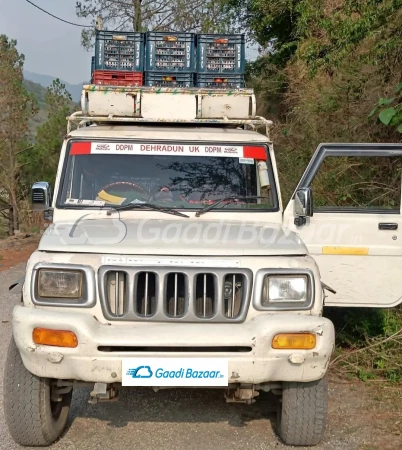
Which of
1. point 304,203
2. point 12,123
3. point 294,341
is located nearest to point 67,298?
point 294,341

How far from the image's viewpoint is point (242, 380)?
321 cm

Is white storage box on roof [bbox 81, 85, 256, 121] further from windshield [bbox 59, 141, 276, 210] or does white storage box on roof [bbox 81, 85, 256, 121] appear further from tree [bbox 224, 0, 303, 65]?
tree [bbox 224, 0, 303, 65]

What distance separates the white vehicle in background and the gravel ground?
247mm

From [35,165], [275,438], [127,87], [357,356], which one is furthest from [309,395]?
[35,165]

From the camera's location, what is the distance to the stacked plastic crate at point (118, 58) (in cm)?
745

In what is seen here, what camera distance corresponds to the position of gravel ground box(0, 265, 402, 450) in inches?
149

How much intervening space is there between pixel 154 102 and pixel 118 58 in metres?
2.61

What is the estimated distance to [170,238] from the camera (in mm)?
3666

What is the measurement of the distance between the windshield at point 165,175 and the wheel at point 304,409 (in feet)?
4.71

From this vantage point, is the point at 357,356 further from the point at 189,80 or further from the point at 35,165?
the point at 35,165

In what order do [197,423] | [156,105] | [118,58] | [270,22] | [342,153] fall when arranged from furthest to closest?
[270,22] < [118,58] < [156,105] < [342,153] < [197,423]

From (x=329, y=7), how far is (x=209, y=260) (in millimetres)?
8731

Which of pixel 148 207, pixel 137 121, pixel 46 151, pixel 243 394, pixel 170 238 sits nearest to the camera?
pixel 243 394

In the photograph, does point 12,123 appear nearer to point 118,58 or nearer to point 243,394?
point 118,58
